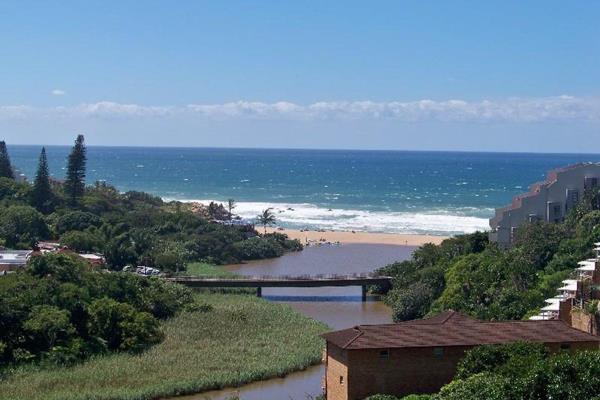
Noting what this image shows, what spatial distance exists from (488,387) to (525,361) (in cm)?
236

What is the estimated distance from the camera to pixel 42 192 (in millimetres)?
78125

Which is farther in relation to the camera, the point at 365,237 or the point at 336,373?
the point at 365,237

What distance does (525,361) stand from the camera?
80.0ft

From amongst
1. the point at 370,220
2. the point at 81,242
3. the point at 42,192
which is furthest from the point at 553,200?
the point at 370,220

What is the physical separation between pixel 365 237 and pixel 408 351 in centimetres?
6085

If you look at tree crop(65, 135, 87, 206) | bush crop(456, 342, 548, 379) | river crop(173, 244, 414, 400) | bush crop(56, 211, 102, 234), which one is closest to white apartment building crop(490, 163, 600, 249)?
river crop(173, 244, 414, 400)

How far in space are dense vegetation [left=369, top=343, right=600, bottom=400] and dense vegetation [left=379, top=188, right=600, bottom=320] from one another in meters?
13.7

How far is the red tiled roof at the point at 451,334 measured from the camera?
2698 cm

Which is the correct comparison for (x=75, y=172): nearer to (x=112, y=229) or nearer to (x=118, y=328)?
(x=112, y=229)

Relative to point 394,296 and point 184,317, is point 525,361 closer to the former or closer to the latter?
point 184,317

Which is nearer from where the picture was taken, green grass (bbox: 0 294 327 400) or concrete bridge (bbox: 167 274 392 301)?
green grass (bbox: 0 294 327 400)

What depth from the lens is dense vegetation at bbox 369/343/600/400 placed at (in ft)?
70.8

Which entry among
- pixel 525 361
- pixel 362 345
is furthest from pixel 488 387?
pixel 362 345

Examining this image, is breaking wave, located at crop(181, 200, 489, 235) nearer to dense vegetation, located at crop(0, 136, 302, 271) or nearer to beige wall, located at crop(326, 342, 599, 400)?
dense vegetation, located at crop(0, 136, 302, 271)
